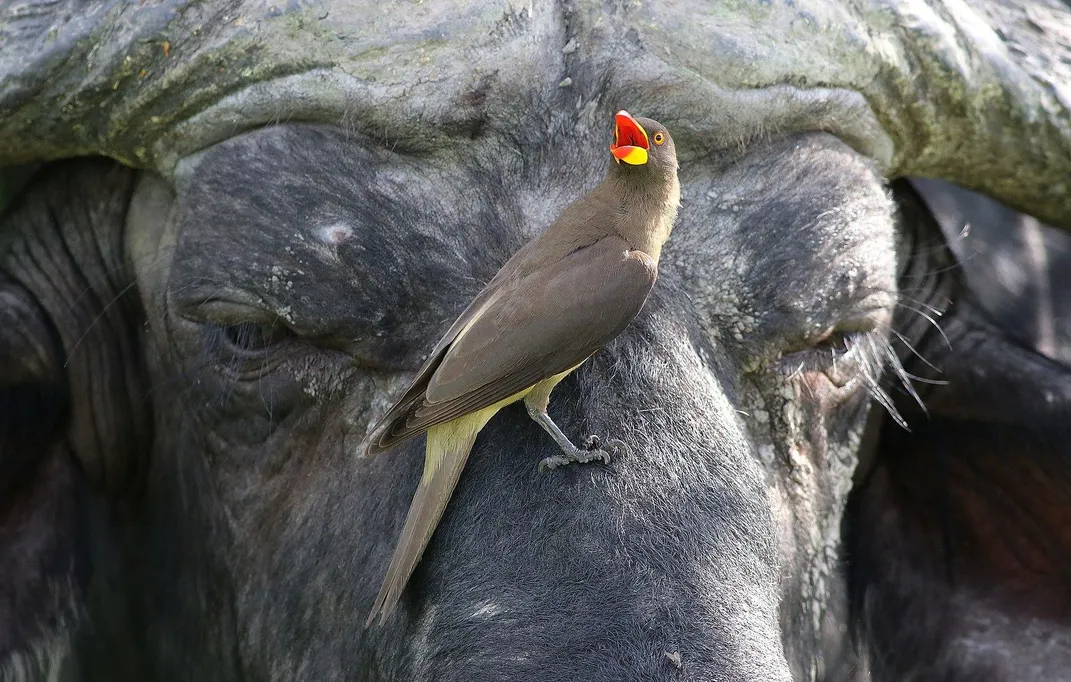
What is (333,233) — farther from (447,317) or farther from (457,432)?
(457,432)

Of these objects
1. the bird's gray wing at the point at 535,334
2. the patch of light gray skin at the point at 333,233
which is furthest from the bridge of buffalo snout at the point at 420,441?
the bird's gray wing at the point at 535,334

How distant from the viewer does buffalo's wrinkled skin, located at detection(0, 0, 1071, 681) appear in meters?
2.30

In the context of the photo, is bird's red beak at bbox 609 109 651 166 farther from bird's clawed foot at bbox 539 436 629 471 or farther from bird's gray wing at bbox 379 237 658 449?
bird's clawed foot at bbox 539 436 629 471

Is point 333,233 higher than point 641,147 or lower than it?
lower

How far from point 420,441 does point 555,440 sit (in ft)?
1.00

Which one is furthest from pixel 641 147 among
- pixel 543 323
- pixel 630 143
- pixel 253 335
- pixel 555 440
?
pixel 253 335

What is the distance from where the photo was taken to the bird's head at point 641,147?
216 cm

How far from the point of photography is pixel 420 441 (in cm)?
250

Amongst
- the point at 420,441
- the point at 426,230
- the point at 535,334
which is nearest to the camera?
the point at 535,334

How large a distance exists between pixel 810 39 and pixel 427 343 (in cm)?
98

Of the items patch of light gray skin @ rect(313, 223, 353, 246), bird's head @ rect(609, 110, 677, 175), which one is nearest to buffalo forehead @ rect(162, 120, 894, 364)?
patch of light gray skin @ rect(313, 223, 353, 246)

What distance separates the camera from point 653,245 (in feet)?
7.40

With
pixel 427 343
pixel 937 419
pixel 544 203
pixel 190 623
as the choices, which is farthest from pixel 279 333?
pixel 937 419

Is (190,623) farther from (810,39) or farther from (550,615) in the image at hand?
(810,39)
